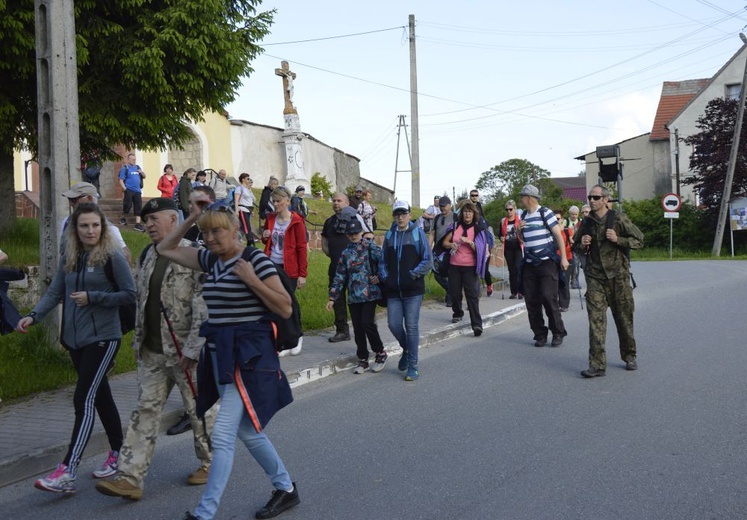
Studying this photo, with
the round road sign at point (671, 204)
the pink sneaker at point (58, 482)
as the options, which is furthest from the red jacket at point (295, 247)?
the round road sign at point (671, 204)

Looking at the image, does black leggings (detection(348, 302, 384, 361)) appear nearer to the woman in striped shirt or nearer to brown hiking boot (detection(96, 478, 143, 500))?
brown hiking boot (detection(96, 478, 143, 500))

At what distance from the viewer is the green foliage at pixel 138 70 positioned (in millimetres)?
13852

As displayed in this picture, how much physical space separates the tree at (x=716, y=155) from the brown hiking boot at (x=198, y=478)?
1585 inches

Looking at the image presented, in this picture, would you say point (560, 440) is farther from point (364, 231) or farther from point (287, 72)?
point (287, 72)

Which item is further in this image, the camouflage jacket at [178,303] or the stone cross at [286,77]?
the stone cross at [286,77]

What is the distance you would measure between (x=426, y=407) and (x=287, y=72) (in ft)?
102

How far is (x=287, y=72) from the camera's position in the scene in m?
37.2

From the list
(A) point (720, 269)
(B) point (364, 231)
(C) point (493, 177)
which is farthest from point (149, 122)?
(C) point (493, 177)

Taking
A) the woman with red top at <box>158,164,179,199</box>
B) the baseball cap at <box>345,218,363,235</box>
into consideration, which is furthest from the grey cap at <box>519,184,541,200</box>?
the woman with red top at <box>158,164,179,199</box>

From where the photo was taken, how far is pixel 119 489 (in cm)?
533

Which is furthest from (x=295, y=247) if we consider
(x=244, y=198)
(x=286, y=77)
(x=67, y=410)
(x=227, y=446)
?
(x=286, y=77)

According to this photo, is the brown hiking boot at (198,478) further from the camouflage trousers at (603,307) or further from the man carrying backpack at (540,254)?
the man carrying backpack at (540,254)

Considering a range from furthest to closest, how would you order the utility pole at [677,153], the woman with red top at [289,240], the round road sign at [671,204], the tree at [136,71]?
the utility pole at [677,153]
the round road sign at [671,204]
the tree at [136,71]
the woman with red top at [289,240]

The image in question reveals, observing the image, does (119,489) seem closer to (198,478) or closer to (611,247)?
(198,478)
